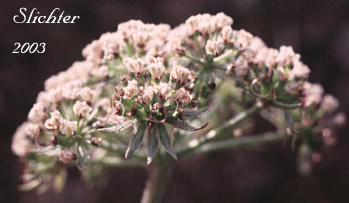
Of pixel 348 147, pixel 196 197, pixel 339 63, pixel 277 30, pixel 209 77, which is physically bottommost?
pixel 196 197

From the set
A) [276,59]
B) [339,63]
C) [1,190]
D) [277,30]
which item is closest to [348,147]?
[339,63]

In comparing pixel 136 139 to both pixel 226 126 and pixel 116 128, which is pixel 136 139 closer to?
pixel 116 128

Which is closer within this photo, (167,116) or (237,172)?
(167,116)

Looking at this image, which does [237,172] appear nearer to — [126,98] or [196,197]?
[196,197]

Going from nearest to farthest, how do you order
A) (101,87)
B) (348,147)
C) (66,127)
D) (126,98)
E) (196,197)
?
(126,98) < (66,127) < (101,87) < (348,147) < (196,197)

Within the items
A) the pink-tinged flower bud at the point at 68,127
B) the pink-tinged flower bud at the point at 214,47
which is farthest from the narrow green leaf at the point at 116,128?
the pink-tinged flower bud at the point at 214,47

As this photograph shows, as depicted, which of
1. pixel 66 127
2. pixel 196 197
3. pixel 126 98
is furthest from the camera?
pixel 196 197

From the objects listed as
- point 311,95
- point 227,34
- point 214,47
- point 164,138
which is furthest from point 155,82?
point 311,95

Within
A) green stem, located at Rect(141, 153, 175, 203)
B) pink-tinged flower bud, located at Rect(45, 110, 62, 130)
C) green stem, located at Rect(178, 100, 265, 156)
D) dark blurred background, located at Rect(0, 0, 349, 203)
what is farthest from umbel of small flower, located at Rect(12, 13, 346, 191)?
dark blurred background, located at Rect(0, 0, 349, 203)
